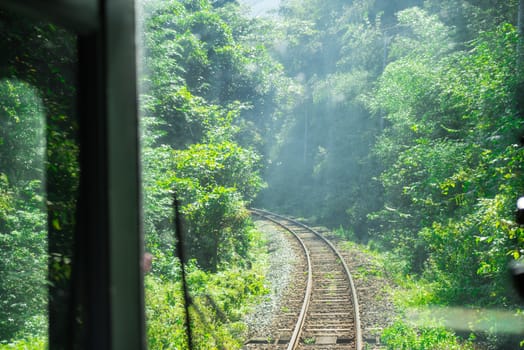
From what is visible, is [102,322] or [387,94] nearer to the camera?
[102,322]

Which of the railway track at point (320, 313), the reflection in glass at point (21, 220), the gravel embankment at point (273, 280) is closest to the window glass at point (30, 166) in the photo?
the reflection in glass at point (21, 220)

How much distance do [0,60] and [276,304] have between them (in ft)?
26.0

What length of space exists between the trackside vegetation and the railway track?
686 mm

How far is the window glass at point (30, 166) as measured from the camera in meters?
3.30

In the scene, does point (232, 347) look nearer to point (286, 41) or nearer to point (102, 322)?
point (102, 322)

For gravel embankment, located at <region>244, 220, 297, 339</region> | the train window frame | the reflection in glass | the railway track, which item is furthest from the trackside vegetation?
the railway track

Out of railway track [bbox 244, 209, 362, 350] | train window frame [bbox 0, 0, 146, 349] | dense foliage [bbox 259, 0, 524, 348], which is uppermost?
dense foliage [bbox 259, 0, 524, 348]

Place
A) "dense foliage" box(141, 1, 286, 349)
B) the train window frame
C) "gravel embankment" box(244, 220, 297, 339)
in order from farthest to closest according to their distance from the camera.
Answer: "gravel embankment" box(244, 220, 297, 339) < "dense foliage" box(141, 1, 286, 349) < the train window frame

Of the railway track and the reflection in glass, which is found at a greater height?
the reflection in glass

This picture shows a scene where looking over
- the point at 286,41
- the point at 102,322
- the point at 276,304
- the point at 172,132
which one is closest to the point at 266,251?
the point at 172,132

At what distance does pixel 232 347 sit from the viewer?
747cm

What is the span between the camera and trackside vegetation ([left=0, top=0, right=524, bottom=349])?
4.50 metres

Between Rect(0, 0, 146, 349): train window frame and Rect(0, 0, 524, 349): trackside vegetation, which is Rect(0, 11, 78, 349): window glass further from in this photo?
Rect(0, 0, 146, 349): train window frame

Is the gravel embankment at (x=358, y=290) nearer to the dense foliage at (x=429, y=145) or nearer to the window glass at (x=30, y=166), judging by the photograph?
the dense foliage at (x=429, y=145)
